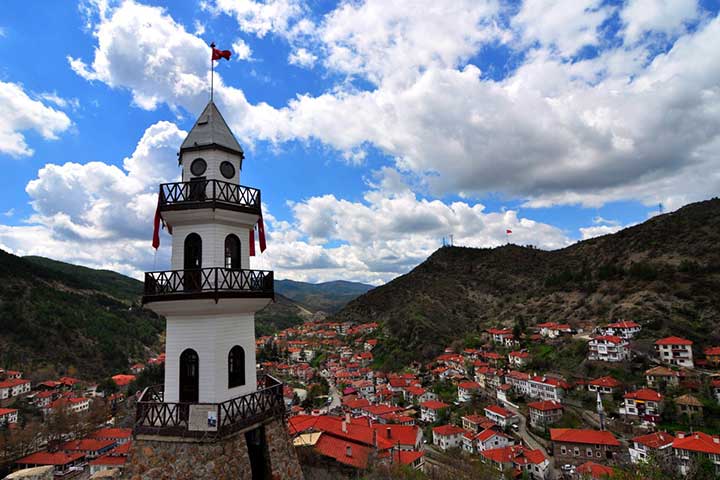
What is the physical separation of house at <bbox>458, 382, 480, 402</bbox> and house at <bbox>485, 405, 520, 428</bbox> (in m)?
7.34

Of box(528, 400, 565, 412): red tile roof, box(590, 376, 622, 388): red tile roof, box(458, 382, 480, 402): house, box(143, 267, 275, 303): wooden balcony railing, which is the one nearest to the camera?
box(143, 267, 275, 303): wooden balcony railing

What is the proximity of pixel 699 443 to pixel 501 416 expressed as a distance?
20.9 metres

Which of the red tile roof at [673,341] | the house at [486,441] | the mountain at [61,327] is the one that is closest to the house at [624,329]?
the red tile roof at [673,341]

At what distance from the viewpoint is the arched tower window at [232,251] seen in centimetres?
1141

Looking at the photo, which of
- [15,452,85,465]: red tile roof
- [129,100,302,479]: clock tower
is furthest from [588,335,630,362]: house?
[15,452,85,465]: red tile roof

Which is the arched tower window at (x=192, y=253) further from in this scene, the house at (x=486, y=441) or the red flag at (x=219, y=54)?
the house at (x=486, y=441)

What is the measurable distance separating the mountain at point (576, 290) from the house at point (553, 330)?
4488 millimetres

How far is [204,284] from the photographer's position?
10609 mm

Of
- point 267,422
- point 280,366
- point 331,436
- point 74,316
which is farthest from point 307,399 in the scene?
point 74,316

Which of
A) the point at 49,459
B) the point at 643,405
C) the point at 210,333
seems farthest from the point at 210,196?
the point at 643,405

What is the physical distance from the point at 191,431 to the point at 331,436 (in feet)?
75.5

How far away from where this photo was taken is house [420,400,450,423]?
56.5 meters

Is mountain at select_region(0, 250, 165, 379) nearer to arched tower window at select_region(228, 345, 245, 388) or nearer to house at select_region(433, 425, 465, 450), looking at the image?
house at select_region(433, 425, 465, 450)

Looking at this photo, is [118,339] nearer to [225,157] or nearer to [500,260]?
[225,157]
